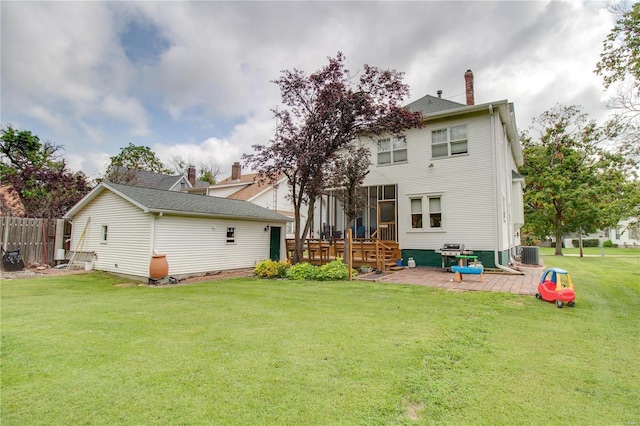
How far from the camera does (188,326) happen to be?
516 cm

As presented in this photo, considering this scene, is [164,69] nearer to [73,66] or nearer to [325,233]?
[73,66]

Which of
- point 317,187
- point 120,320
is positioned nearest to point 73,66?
point 317,187

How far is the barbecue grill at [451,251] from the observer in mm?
11664

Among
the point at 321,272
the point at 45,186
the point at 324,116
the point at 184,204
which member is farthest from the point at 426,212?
the point at 45,186

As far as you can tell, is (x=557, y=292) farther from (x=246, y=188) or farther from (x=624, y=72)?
(x=246, y=188)

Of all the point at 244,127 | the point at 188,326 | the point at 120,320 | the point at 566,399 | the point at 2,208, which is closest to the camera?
the point at 566,399

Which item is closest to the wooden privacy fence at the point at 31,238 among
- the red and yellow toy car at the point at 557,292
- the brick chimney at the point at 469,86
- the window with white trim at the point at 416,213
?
the window with white trim at the point at 416,213

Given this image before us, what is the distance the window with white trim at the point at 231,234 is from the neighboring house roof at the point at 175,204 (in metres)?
0.70

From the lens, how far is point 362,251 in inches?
486

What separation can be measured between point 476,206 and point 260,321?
10.5 metres

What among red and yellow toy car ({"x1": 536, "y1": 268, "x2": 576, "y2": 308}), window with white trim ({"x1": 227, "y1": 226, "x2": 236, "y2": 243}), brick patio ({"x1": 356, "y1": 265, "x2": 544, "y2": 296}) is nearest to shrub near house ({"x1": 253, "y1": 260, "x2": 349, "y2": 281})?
brick patio ({"x1": 356, "y1": 265, "x2": 544, "y2": 296})

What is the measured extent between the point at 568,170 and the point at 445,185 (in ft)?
59.0

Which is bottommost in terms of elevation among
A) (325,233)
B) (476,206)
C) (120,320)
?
(120,320)

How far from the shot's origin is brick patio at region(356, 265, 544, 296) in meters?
8.38
